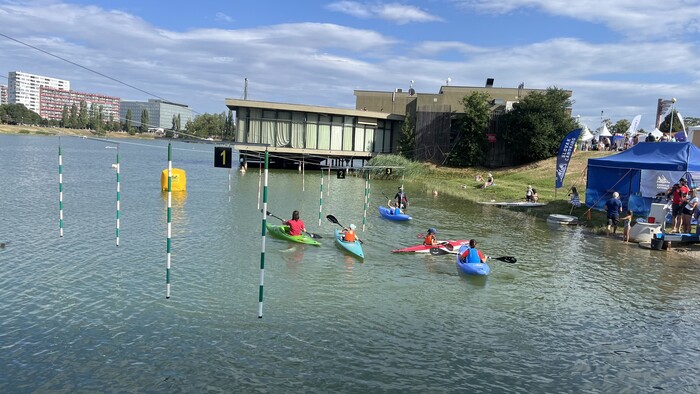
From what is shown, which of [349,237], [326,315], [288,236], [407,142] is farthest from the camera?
[407,142]

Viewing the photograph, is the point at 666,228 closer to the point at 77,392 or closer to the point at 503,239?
the point at 503,239

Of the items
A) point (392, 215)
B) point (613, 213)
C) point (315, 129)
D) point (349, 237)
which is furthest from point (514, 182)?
point (349, 237)

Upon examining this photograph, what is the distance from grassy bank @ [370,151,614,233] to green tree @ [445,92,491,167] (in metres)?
1.53

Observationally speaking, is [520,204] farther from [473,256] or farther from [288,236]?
[288,236]

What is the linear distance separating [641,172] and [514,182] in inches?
773

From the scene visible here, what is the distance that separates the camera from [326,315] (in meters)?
12.3

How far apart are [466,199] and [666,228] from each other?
1565 centimetres

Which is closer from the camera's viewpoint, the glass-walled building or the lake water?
the lake water

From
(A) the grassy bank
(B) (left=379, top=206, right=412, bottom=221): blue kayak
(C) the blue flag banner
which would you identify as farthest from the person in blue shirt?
(B) (left=379, top=206, right=412, bottom=221): blue kayak

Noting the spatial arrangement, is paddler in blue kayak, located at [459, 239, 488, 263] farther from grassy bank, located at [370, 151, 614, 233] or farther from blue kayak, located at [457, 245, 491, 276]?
grassy bank, located at [370, 151, 614, 233]

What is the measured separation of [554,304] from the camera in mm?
14031

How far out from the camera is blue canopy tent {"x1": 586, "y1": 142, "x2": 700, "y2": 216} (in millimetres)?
23953

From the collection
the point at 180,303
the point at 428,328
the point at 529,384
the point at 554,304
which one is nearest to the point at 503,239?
the point at 554,304

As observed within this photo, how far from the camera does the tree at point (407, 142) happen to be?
61594mm
